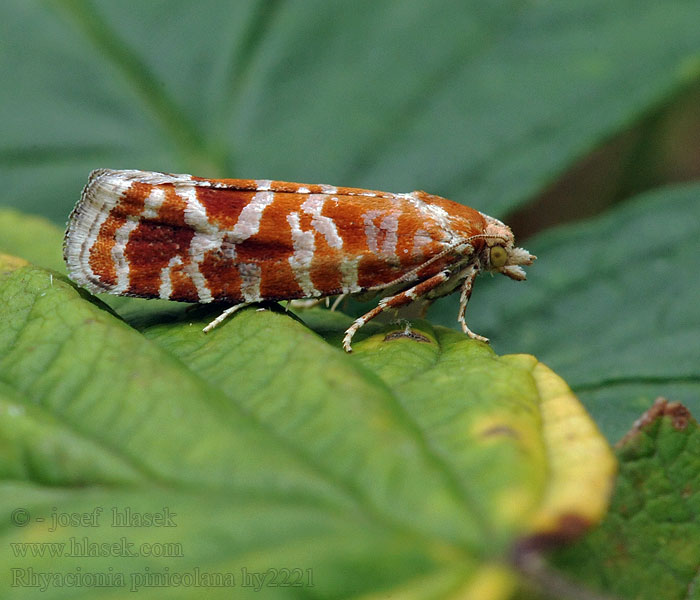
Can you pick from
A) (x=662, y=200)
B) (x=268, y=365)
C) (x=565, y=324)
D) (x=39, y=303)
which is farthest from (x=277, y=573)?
(x=662, y=200)

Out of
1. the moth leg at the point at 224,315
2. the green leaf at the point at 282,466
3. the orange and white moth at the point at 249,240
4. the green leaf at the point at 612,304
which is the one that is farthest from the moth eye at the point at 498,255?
the green leaf at the point at 282,466

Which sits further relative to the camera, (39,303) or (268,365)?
(39,303)

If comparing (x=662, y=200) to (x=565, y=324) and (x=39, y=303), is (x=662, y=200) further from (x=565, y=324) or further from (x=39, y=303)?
(x=39, y=303)

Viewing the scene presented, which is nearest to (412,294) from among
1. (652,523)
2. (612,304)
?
(612,304)

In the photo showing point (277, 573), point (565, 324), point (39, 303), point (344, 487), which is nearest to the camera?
point (277, 573)

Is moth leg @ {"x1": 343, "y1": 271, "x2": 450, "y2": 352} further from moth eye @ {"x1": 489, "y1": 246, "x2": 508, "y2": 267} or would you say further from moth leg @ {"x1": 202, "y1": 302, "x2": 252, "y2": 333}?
moth leg @ {"x1": 202, "y1": 302, "x2": 252, "y2": 333}

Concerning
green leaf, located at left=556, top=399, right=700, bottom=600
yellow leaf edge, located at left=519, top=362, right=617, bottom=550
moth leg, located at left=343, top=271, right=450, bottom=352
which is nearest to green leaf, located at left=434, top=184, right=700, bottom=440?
moth leg, located at left=343, top=271, right=450, bottom=352
